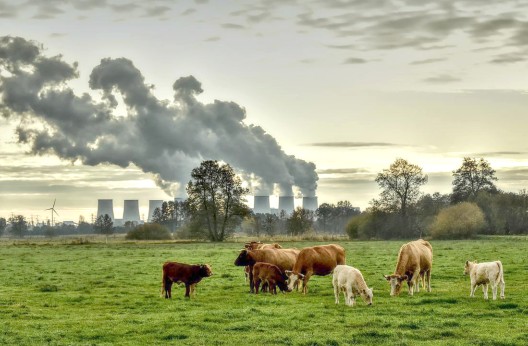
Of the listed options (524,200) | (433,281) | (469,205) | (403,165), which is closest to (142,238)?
(403,165)

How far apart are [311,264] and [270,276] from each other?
7.58ft

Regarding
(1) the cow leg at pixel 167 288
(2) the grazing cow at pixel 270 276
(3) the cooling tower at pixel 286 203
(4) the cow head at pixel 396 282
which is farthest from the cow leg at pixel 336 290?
(3) the cooling tower at pixel 286 203

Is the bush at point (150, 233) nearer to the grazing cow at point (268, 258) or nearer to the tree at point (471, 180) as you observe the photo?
the tree at point (471, 180)

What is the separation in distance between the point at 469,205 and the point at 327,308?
2919 inches

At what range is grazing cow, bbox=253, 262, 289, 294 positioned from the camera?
83.1 feet

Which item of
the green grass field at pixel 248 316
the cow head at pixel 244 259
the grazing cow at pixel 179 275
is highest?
the cow head at pixel 244 259

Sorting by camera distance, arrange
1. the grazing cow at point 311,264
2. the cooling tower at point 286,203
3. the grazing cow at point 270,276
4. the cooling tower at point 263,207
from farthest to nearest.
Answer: the cooling tower at point 263,207 → the cooling tower at point 286,203 → the grazing cow at point 311,264 → the grazing cow at point 270,276

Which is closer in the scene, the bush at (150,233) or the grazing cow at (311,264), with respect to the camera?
the grazing cow at (311,264)

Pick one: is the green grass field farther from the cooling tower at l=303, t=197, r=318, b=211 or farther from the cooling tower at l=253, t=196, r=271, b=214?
the cooling tower at l=253, t=196, r=271, b=214

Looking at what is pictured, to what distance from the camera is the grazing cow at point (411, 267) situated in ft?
77.4

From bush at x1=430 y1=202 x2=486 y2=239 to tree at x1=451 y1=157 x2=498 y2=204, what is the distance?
1706 centimetres

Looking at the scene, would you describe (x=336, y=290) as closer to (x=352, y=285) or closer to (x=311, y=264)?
(x=352, y=285)

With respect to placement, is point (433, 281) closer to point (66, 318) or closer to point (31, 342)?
point (66, 318)

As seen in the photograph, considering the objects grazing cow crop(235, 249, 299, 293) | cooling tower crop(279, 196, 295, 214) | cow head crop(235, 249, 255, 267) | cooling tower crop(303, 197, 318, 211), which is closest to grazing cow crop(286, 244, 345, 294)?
grazing cow crop(235, 249, 299, 293)
